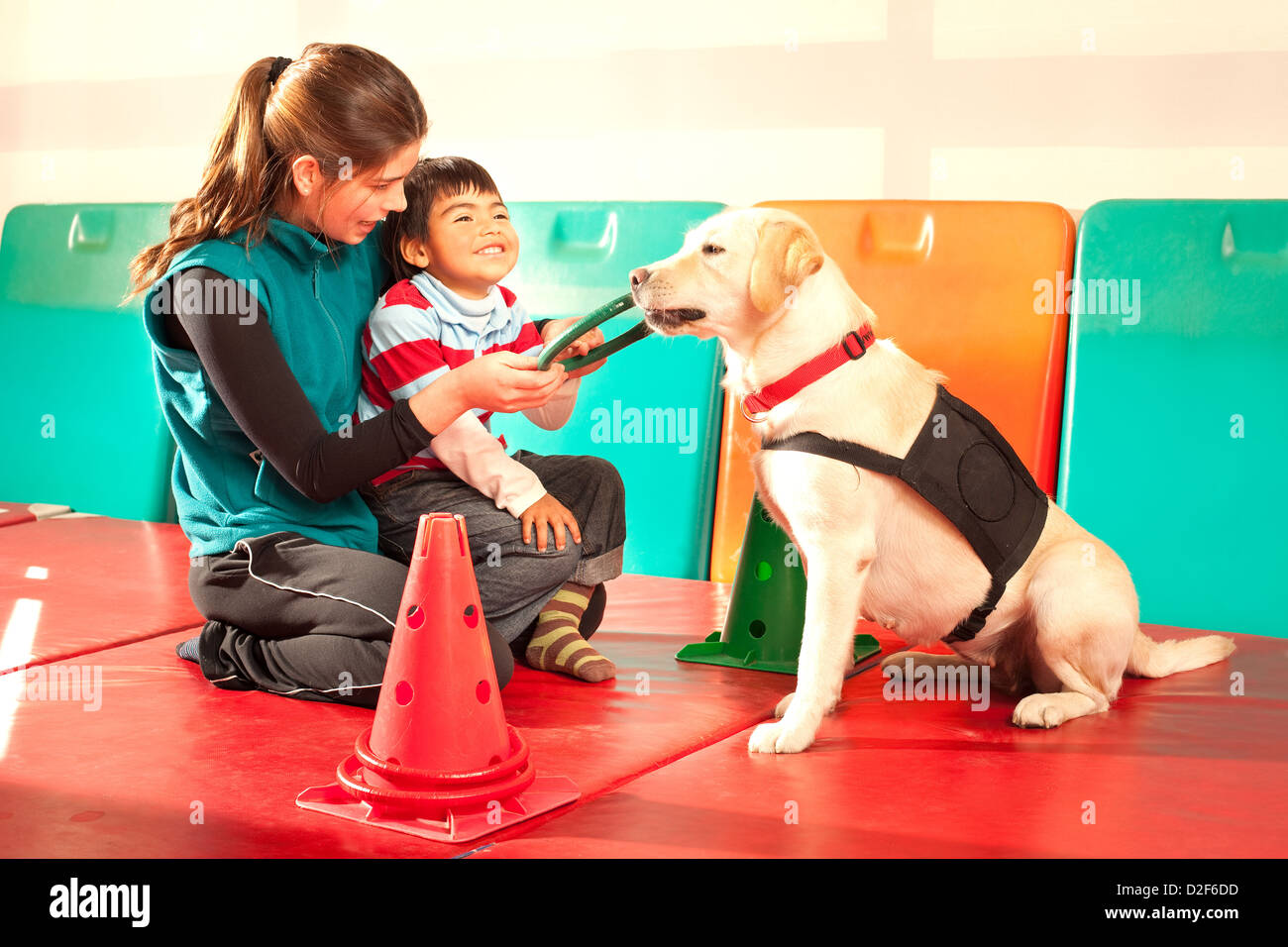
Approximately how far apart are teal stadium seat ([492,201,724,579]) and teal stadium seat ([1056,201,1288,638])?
0.88 metres

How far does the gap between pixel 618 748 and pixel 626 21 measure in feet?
7.58

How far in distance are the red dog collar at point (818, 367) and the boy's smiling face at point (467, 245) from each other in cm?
58

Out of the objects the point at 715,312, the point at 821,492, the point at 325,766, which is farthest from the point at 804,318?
the point at 325,766

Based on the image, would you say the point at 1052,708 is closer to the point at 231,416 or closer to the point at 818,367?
the point at 818,367

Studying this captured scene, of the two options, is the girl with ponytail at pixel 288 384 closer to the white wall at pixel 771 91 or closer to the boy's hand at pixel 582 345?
the boy's hand at pixel 582 345

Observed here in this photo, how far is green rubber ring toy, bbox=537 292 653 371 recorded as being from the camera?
79.1 inches

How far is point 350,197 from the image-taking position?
2.10 meters

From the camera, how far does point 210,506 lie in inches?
84.4

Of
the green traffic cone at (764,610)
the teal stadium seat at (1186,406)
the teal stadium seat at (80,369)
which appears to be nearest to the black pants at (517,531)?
the green traffic cone at (764,610)

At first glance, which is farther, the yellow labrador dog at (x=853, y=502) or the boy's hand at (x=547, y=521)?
the boy's hand at (x=547, y=521)

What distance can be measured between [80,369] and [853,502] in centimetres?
292

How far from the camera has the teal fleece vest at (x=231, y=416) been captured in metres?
2.07

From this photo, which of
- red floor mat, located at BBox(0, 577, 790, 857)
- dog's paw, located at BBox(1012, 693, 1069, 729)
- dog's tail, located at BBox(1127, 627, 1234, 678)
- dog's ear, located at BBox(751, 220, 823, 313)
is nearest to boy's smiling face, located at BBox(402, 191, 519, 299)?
dog's ear, located at BBox(751, 220, 823, 313)

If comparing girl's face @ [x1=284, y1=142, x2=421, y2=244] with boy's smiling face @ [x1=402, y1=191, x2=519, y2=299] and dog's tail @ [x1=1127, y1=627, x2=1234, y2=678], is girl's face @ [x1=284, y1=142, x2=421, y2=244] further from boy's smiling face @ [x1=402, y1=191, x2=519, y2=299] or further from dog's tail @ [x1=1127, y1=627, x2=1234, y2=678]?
dog's tail @ [x1=1127, y1=627, x2=1234, y2=678]
